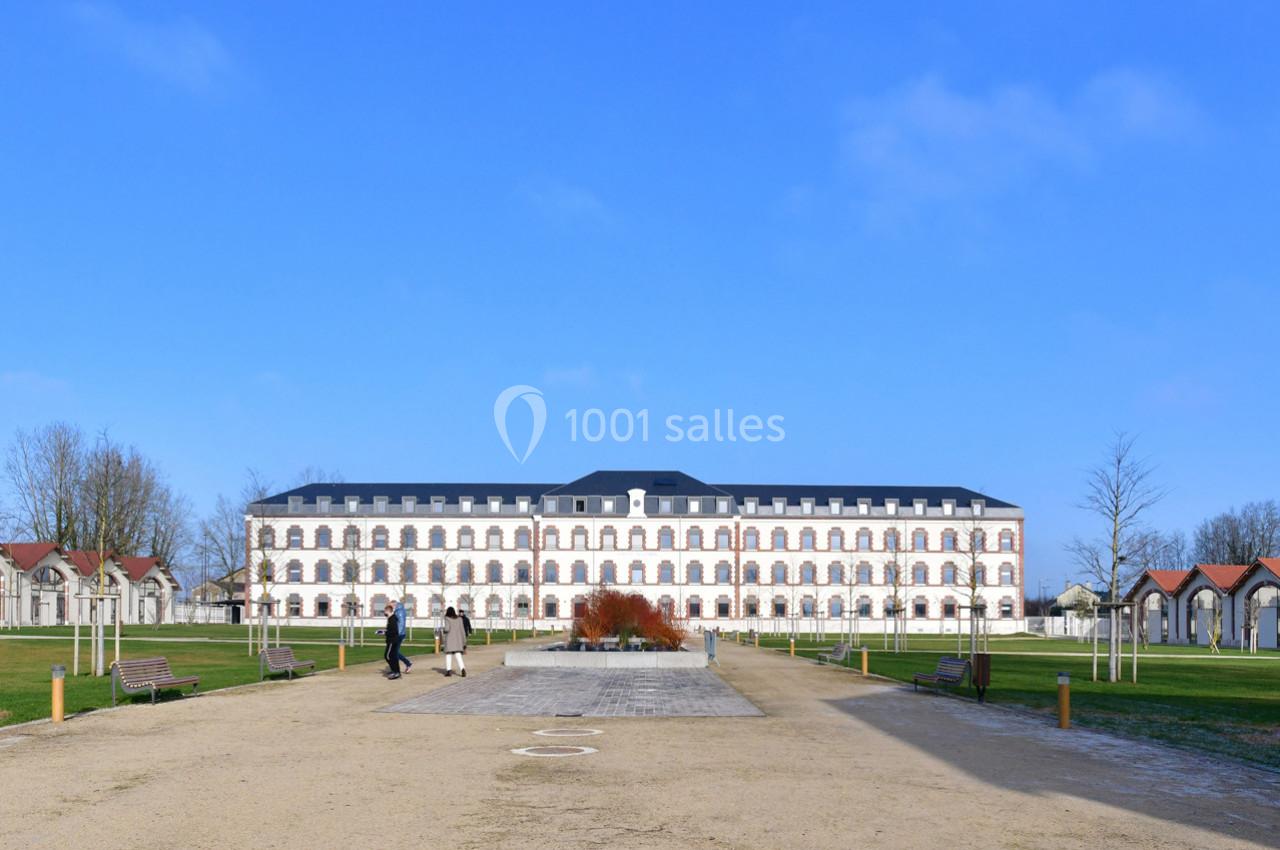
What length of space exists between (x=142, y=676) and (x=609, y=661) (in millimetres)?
15938

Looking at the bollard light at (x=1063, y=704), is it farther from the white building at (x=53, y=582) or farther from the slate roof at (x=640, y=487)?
the slate roof at (x=640, y=487)

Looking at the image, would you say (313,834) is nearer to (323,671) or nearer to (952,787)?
(952,787)

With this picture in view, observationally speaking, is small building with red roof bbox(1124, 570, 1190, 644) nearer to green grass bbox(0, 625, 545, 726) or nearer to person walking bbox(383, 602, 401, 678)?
green grass bbox(0, 625, 545, 726)

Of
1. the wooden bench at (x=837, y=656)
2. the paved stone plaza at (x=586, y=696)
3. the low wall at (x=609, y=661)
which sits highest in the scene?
the paved stone plaza at (x=586, y=696)

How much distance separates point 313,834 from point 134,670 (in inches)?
515

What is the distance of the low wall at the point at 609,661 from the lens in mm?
34625

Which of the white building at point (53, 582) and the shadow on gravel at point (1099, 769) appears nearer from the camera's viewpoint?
the shadow on gravel at point (1099, 769)

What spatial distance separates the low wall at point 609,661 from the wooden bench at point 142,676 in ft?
45.4

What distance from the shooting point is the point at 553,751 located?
598 inches

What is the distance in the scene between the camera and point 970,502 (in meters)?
102

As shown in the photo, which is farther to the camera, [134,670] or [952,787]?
[134,670]

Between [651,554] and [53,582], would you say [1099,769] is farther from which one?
[651,554]

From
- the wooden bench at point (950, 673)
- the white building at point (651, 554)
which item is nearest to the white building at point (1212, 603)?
the white building at point (651, 554)

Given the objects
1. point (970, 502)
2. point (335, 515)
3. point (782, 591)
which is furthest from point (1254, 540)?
point (335, 515)
